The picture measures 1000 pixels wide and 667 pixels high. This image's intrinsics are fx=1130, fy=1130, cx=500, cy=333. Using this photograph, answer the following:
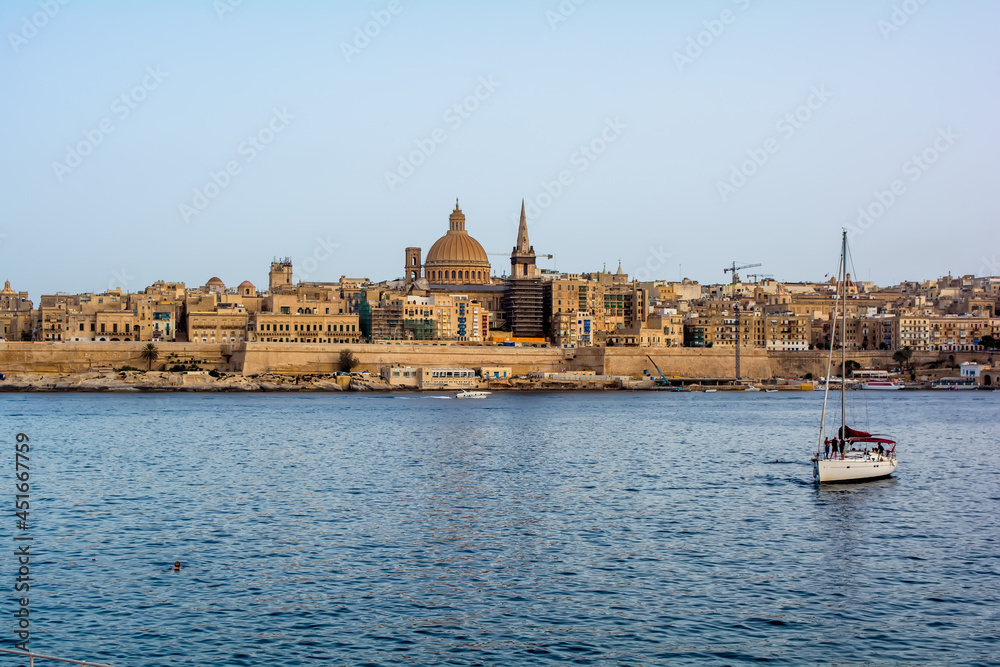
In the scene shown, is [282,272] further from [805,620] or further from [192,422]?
[805,620]

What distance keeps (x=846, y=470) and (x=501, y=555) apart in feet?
34.1

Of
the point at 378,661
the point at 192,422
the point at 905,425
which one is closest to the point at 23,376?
the point at 192,422

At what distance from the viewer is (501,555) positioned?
15.9 meters

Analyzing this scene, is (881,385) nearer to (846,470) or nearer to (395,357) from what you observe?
(395,357)

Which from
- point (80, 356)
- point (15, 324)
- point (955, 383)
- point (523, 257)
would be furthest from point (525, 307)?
point (15, 324)

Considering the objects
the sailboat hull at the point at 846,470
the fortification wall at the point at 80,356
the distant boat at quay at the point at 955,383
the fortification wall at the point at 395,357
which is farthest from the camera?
the distant boat at quay at the point at 955,383

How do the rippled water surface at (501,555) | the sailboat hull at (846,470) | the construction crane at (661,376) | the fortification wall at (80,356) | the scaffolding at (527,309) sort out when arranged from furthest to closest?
the scaffolding at (527,309), the construction crane at (661,376), the fortification wall at (80,356), the sailboat hull at (846,470), the rippled water surface at (501,555)

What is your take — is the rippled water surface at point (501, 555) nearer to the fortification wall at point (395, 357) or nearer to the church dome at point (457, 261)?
the fortification wall at point (395, 357)

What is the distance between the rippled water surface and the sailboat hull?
47 centimetres

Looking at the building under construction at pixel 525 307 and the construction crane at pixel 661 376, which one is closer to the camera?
the construction crane at pixel 661 376

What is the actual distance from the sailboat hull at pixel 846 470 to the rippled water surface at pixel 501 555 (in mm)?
469

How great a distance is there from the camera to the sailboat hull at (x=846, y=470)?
2327 cm

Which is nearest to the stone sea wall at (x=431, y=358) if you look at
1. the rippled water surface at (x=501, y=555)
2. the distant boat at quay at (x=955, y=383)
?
the distant boat at quay at (x=955, y=383)

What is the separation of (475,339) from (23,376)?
32.0m
